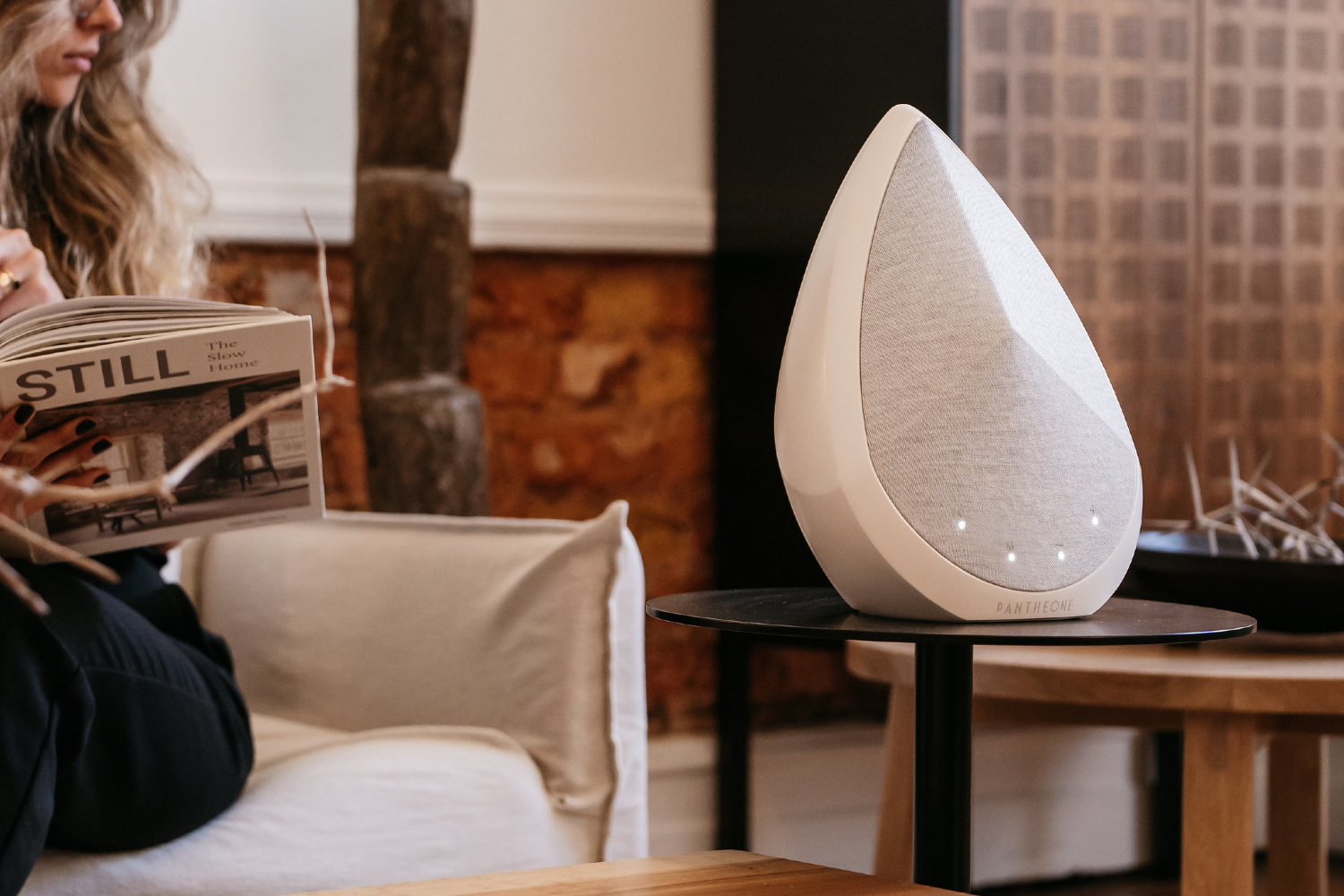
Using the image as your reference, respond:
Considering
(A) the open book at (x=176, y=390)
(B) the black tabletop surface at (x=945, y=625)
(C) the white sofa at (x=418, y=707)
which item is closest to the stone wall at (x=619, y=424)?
(C) the white sofa at (x=418, y=707)

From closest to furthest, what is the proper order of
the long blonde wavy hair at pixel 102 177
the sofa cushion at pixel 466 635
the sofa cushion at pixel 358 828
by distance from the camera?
the sofa cushion at pixel 358 828 → the sofa cushion at pixel 466 635 → the long blonde wavy hair at pixel 102 177

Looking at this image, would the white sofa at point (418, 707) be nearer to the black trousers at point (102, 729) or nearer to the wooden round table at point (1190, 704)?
the black trousers at point (102, 729)

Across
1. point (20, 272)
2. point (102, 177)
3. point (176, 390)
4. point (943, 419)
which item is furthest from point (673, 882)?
point (102, 177)

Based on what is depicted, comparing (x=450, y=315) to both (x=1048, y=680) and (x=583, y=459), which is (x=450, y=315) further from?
(x=1048, y=680)

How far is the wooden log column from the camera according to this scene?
1.54 metres

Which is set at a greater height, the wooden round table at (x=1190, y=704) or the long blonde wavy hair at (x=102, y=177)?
the long blonde wavy hair at (x=102, y=177)

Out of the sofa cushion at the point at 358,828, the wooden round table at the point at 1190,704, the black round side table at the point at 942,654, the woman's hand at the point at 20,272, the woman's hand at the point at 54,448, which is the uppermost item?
the woman's hand at the point at 20,272

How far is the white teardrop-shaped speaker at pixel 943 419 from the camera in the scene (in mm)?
634

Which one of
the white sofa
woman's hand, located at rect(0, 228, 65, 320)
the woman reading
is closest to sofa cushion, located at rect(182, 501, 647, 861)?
the white sofa

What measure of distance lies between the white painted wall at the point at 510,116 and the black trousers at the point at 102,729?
0.88 meters

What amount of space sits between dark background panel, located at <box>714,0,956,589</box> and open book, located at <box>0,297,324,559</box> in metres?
0.97

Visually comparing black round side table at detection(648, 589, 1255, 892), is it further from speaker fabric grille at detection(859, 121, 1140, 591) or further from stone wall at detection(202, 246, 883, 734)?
stone wall at detection(202, 246, 883, 734)

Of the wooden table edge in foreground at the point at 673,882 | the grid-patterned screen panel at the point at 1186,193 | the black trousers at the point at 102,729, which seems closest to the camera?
the wooden table edge in foreground at the point at 673,882

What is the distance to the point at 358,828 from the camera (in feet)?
3.18
